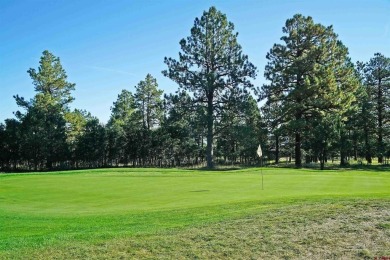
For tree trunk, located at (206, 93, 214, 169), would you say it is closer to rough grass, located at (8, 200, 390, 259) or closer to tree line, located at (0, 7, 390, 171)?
tree line, located at (0, 7, 390, 171)

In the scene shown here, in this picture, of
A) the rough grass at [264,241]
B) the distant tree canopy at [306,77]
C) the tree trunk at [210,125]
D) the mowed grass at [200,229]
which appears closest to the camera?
the rough grass at [264,241]

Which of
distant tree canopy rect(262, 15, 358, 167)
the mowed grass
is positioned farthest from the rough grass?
distant tree canopy rect(262, 15, 358, 167)

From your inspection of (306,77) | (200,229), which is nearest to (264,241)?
(200,229)

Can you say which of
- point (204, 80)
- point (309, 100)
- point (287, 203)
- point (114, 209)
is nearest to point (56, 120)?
point (204, 80)

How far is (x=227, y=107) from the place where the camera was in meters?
52.2

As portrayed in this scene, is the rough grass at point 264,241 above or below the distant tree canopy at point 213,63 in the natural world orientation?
below

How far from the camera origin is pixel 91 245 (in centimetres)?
828

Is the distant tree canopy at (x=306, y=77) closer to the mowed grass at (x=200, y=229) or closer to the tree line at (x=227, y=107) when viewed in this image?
the tree line at (x=227, y=107)

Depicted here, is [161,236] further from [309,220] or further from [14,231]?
[14,231]

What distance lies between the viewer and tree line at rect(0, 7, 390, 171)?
49469mm

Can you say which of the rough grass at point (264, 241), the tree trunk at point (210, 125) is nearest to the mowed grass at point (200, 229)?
the rough grass at point (264, 241)

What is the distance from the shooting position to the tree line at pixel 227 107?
49.5 meters

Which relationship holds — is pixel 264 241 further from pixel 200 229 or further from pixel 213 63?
pixel 213 63

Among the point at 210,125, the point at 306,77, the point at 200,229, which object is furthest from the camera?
the point at 210,125
